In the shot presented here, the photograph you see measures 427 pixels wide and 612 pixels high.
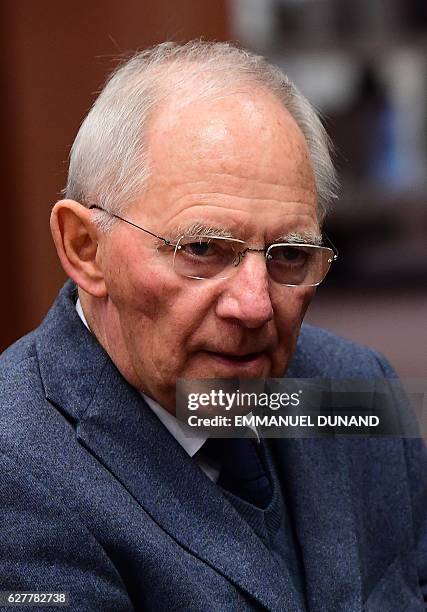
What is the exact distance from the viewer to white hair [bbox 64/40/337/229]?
1.26 m

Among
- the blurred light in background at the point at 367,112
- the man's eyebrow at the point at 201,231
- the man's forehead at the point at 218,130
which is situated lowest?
the blurred light in background at the point at 367,112

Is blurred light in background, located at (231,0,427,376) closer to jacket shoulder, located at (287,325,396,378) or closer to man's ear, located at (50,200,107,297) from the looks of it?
jacket shoulder, located at (287,325,396,378)

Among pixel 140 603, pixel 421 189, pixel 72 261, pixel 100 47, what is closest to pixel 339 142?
pixel 421 189

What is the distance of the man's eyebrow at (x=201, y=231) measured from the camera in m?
1.22

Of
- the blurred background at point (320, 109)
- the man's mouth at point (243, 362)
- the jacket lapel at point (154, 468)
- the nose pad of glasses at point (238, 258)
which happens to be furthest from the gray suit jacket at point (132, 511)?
the blurred background at point (320, 109)

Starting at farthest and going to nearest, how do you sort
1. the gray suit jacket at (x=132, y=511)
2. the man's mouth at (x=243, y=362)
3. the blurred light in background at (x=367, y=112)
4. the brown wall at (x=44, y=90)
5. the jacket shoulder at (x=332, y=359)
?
the blurred light in background at (x=367, y=112)
the brown wall at (x=44, y=90)
the jacket shoulder at (x=332, y=359)
the man's mouth at (x=243, y=362)
the gray suit jacket at (x=132, y=511)

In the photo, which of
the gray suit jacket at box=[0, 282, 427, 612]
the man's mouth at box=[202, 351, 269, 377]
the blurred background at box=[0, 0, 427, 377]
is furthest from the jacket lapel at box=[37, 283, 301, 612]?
the blurred background at box=[0, 0, 427, 377]

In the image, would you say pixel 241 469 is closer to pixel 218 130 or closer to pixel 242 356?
pixel 242 356

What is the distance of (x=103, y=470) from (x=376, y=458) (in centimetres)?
54

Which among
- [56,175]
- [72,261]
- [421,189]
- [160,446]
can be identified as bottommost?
[421,189]

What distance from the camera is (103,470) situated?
1.21m

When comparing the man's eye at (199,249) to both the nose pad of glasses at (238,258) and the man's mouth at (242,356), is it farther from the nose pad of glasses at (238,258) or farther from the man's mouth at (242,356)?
the man's mouth at (242,356)

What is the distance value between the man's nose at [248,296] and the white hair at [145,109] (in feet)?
0.56

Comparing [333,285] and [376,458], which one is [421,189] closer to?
[333,285]
